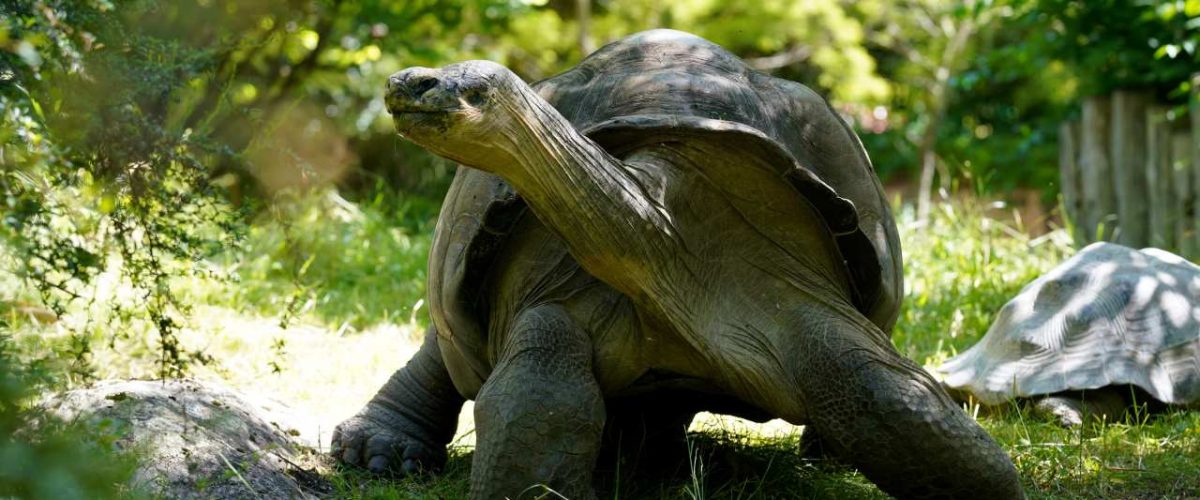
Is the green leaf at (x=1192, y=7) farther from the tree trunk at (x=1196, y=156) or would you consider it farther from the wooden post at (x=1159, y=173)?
the wooden post at (x=1159, y=173)

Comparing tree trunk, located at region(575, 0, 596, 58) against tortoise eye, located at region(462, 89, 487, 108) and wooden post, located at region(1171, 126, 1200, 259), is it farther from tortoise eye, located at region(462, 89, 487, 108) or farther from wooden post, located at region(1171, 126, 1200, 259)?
tortoise eye, located at region(462, 89, 487, 108)

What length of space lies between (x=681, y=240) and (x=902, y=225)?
504cm

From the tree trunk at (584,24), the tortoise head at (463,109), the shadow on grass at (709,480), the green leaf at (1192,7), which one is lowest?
the shadow on grass at (709,480)

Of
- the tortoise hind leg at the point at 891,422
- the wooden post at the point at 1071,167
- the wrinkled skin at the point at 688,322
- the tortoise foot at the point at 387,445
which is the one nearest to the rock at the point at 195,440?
the tortoise foot at the point at 387,445

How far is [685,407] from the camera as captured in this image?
3.61 metres

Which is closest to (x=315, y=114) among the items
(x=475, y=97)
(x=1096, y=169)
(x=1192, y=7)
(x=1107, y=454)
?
(x=1096, y=169)

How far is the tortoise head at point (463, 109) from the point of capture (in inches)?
92.8

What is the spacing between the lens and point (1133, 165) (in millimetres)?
8461

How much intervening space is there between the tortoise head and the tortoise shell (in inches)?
22.3

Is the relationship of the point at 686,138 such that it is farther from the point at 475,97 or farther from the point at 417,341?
the point at 417,341

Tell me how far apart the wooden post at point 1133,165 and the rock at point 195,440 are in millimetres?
6340

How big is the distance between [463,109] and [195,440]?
4.84 ft

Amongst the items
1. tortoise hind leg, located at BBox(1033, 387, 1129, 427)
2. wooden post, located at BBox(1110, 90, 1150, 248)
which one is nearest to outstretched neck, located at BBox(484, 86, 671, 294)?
tortoise hind leg, located at BBox(1033, 387, 1129, 427)

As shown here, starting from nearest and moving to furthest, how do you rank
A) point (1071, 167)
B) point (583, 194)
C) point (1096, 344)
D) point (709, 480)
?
point (583, 194), point (709, 480), point (1096, 344), point (1071, 167)
